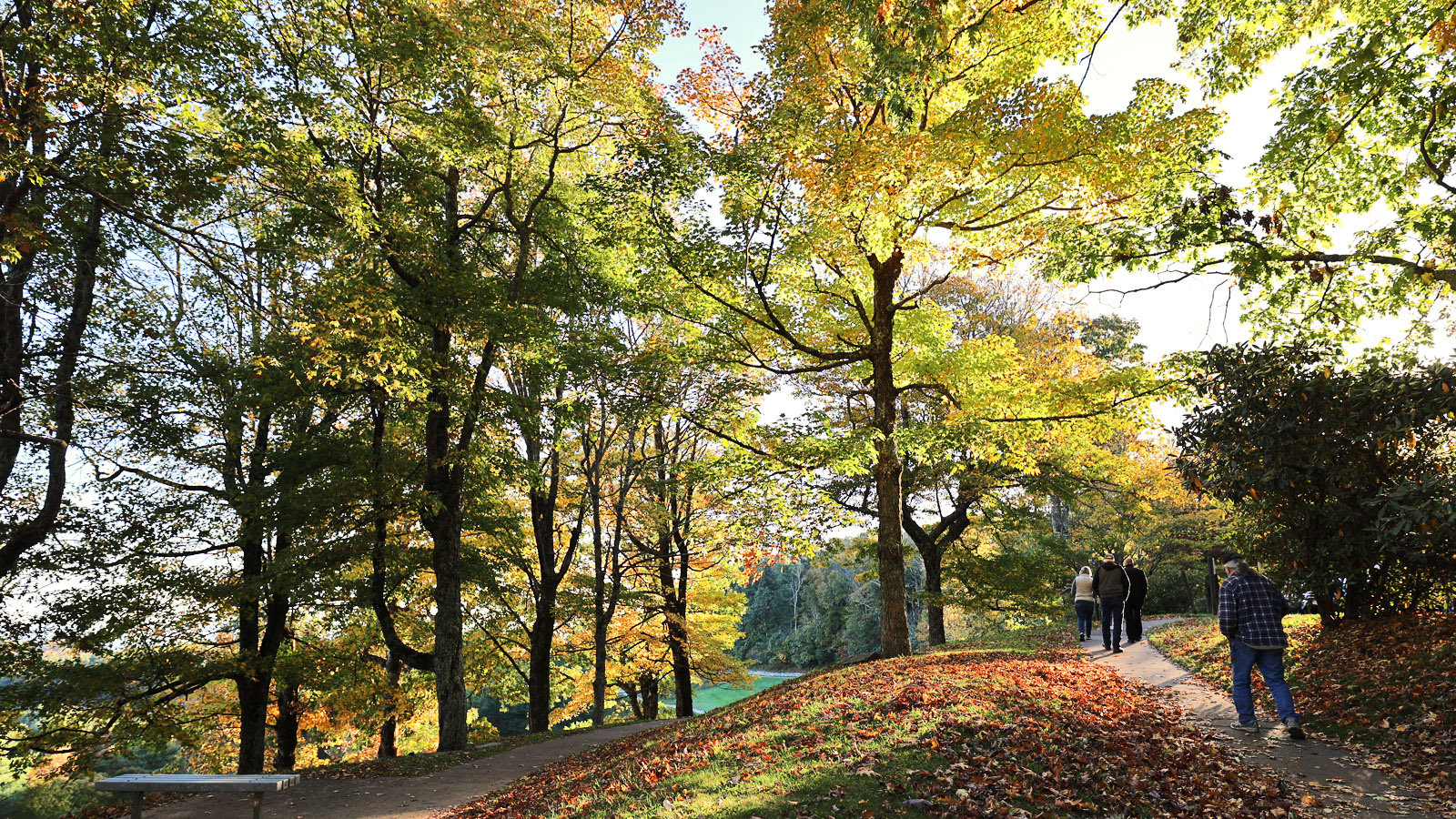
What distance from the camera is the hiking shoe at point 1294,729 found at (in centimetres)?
675

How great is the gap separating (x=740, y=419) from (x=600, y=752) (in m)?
6.24

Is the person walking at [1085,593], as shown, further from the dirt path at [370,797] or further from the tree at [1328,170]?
the dirt path at [370,797]

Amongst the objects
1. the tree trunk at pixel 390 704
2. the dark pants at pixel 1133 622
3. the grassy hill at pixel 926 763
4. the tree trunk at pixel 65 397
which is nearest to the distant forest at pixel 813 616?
the tree trunk at pixel 390 704

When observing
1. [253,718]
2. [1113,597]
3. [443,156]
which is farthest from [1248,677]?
[253,718]

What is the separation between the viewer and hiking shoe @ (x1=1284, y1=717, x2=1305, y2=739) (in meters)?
6.75

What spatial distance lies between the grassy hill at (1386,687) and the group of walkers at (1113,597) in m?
2.96

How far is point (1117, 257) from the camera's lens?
A: 10.6 metres

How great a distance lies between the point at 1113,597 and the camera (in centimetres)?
1337

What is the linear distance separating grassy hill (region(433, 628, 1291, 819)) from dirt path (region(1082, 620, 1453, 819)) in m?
0.29

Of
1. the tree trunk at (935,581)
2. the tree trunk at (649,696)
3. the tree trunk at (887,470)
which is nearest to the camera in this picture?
the tree trunk at (887,470)

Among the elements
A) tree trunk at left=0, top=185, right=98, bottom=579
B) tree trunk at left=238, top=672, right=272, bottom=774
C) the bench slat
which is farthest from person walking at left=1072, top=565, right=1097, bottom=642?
tree trunk at left=0, top=185, right=98, bottom=579

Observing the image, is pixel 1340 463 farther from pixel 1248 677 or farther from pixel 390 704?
pixel 390 704

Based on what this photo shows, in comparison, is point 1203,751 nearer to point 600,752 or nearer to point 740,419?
point 600,752

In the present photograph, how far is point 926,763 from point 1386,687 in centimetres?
545
